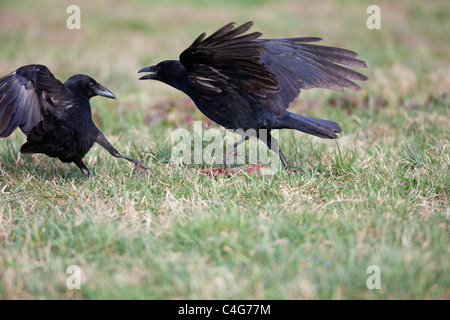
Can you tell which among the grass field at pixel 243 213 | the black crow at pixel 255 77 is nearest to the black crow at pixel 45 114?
the grass field at pixel 243 213

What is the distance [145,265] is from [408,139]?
10.9 feet

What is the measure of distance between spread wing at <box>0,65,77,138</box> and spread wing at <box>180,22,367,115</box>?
1020mm

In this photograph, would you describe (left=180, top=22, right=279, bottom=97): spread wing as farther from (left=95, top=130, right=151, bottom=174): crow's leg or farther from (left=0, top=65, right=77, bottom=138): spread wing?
(left=0, top=65, right=77, bottom=138): spread wing

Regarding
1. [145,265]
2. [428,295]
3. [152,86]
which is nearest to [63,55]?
[152,86]

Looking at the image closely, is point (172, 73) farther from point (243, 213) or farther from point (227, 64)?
point (243, 213)

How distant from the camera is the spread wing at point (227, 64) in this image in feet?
11.8

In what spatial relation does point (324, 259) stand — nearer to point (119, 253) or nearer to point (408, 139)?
point (119, 253)

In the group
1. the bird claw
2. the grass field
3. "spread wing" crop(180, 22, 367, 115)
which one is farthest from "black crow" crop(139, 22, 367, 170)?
the bird claw

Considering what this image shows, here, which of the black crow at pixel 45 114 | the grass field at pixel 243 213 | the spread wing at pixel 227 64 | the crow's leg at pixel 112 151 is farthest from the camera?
the crow's leg at pixel 112 151

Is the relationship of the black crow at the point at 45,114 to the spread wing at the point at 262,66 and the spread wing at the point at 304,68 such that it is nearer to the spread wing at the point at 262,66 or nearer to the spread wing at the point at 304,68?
the spread wing at the point at 262,66

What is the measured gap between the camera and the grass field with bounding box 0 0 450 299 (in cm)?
259

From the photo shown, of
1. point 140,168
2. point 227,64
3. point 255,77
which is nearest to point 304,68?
point 255,77

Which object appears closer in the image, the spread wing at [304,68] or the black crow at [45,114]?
the black crow at [45,114]

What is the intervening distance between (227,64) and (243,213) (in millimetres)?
1252
